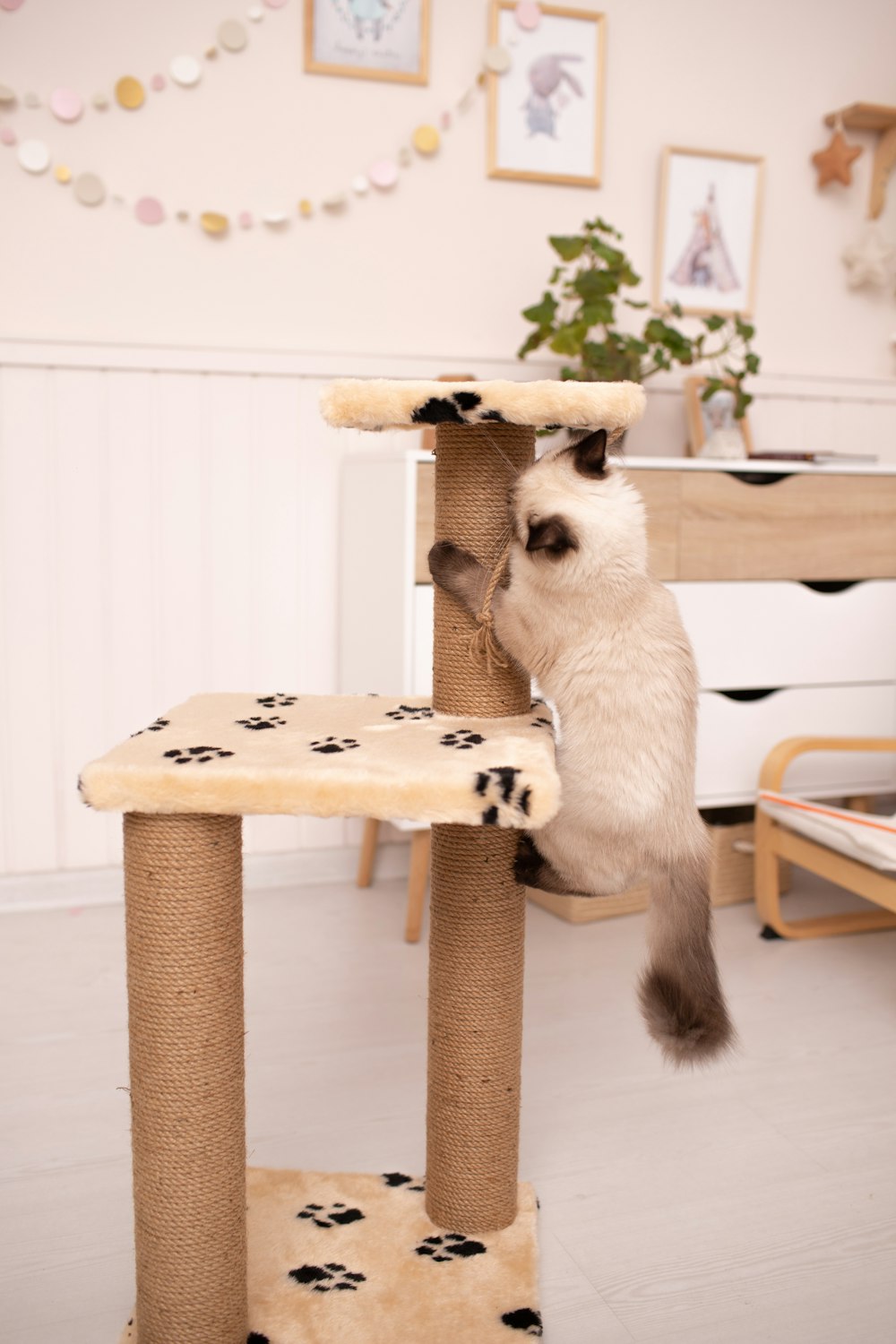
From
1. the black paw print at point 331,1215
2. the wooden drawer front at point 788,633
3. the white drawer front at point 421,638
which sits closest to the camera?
the black paw print at point 331,1215

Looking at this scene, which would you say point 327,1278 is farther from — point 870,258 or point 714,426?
point 870,258

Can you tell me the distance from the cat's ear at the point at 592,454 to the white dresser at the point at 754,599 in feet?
3.09

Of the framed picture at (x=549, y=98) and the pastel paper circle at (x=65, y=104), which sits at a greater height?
the framed picture at (x=549, y=98)

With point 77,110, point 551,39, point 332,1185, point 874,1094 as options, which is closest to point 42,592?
point 77,110

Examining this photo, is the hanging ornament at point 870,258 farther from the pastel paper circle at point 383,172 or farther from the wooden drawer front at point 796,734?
the pastel paper circle at point 383,172

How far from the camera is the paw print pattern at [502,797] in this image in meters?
1.09

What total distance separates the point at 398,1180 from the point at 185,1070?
1.65 ft

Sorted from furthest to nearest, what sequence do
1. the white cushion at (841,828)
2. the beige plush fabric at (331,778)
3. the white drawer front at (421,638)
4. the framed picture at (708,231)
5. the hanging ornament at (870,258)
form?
the hanging ornament at (870,258) < the framed picture at (708,231) < the white drawer front at (421,638) < the white cushion at (841,828) < the beige plush fabric at (331,778)

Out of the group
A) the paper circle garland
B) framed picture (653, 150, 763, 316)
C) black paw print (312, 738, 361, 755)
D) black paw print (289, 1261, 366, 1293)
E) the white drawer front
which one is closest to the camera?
black paw print (312, 738, 361, 755)

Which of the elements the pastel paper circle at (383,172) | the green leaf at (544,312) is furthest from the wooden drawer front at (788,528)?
the pastel paper circle at (383,172)

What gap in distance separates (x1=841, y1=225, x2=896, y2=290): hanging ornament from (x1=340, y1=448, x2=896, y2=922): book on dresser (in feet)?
2.02

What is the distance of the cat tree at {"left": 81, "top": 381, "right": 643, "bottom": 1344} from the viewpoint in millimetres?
1101

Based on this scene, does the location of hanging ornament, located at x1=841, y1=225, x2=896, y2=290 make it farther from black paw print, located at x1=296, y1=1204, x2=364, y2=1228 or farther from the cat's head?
black paw print, located at x1=296, y1=1204, x2=364, y2=1228

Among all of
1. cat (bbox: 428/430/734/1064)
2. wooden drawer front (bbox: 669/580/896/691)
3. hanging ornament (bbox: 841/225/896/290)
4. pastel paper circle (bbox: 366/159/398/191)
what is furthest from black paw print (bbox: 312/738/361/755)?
hanging ornament (bbox: 841/225/896/290)
